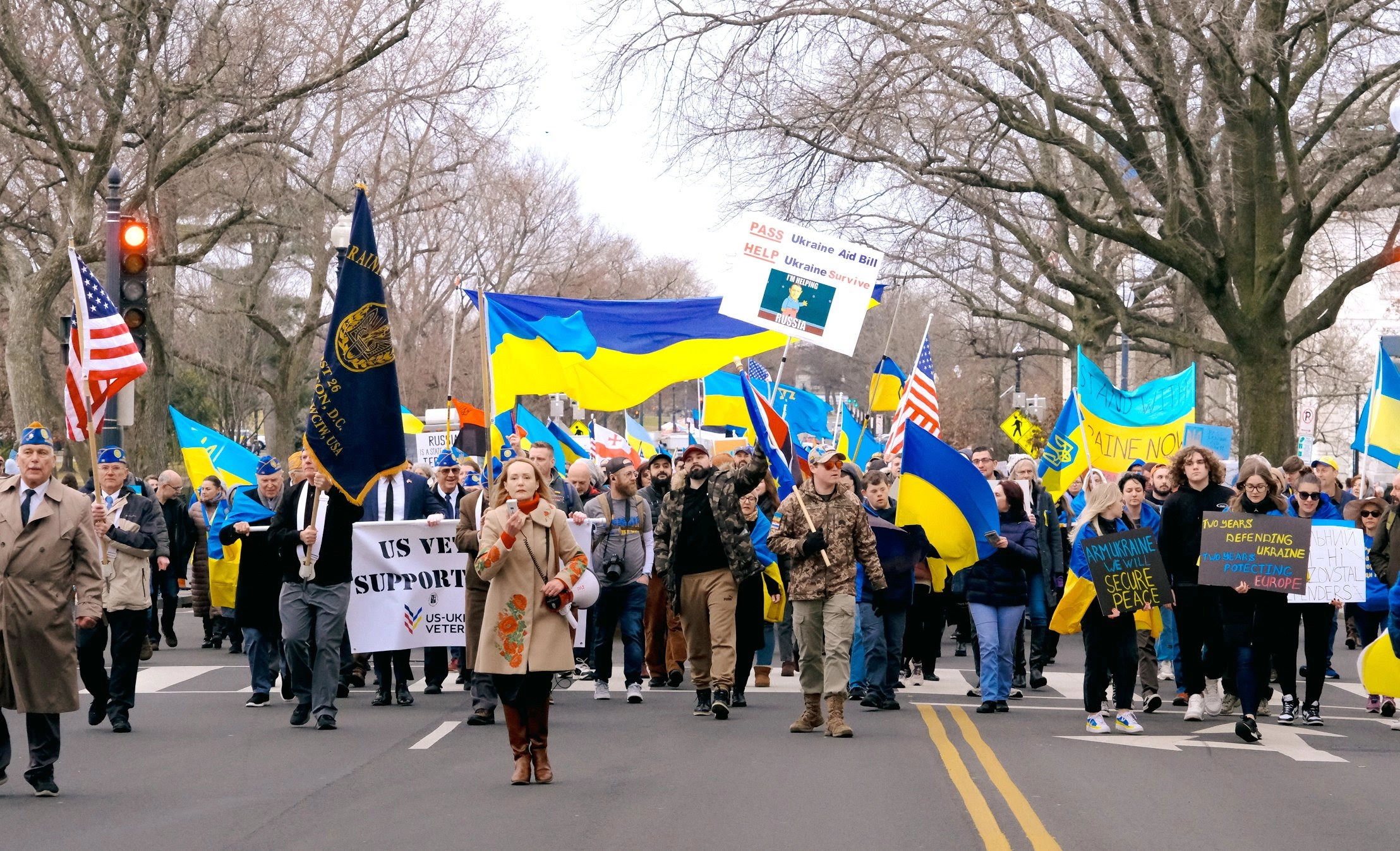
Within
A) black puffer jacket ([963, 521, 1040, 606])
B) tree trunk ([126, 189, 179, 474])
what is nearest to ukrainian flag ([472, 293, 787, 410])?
black puffer jacket ([963, 521, 1040, 606])

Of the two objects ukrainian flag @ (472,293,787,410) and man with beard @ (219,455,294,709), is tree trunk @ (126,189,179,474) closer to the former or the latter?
ukrainian flag @ (472,293,787,410)

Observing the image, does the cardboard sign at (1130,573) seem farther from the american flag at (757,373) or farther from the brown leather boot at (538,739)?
the american flag at (757,373)

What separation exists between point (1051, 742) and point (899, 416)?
12.4ft

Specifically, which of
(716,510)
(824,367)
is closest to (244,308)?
(716,510)

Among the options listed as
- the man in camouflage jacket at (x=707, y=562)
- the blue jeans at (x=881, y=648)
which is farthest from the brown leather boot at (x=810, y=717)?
the blue jeans at (x=881, y=648)

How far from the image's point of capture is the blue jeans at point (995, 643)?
12234 mm

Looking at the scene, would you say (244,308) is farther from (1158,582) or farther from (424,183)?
(1158,582)

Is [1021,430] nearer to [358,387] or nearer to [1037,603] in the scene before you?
[1037,603]

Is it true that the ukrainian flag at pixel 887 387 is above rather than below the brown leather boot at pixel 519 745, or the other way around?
above

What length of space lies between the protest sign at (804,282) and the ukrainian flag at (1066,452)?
3.89 meters

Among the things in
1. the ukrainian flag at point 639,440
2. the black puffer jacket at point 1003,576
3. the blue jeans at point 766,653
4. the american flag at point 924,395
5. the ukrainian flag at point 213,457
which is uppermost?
the ukrainian flag at point 639,440

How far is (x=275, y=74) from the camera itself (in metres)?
23.7

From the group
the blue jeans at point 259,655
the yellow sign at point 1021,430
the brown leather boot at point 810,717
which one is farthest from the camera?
the yellow sign at point 1021,430

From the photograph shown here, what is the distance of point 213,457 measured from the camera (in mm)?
19484
